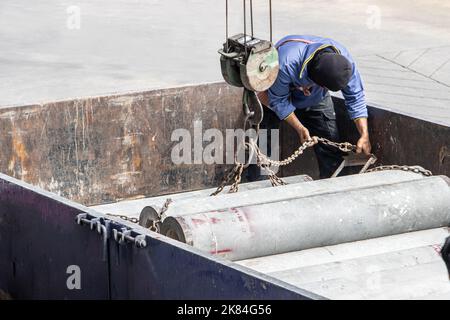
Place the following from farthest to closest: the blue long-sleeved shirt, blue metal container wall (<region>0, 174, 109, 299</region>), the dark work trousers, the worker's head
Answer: the dark work trousers < the blue long-sleeved shirt < the worker's head < blue metal container wall (<region>0, 174, 109, 299</region>)

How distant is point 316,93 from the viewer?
29.0 feet

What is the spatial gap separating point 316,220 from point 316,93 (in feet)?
5.95

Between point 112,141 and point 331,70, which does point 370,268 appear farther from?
point 112,141

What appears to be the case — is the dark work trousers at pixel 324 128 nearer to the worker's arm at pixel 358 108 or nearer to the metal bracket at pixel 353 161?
the metal bracket at pixel 353 161

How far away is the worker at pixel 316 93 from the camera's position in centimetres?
834

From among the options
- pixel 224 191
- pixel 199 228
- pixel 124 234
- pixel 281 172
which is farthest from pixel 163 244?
pixel 281 172

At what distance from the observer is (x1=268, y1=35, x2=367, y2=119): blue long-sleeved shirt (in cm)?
855

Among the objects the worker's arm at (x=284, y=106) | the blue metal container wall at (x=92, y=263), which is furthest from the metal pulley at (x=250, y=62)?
the blue metal container wall at (x=92, y=263)

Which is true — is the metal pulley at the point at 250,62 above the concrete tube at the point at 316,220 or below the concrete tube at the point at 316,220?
above

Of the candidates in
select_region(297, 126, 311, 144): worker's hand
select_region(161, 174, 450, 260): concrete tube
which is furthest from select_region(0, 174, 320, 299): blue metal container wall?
select_region(297, 126, 311, 144): worker's hand

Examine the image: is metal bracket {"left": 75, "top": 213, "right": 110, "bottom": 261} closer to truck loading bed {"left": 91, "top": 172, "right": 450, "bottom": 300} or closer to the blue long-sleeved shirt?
truck loading bed {"left": 91, "top": 172, "right": 450, "bottom": 300}

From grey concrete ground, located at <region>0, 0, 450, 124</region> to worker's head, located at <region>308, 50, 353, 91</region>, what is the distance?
4.04 meters

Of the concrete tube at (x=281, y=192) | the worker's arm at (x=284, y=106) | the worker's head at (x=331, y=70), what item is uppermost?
the worker's head at (x=331, y=70)

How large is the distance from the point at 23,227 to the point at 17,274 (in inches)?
14.1
